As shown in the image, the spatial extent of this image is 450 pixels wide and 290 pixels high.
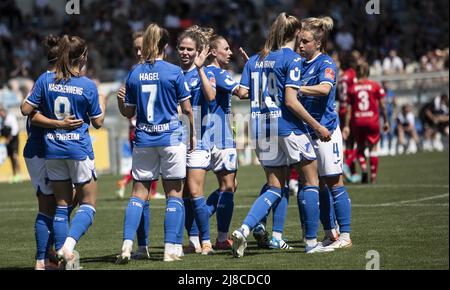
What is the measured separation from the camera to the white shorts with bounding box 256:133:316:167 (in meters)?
11.1

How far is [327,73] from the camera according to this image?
11.4 m

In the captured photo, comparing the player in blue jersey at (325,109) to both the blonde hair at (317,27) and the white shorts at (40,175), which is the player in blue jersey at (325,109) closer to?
the blonde hair at (317,27)

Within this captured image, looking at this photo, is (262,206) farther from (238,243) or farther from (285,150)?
(285,150)

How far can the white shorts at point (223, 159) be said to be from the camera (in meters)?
12.0

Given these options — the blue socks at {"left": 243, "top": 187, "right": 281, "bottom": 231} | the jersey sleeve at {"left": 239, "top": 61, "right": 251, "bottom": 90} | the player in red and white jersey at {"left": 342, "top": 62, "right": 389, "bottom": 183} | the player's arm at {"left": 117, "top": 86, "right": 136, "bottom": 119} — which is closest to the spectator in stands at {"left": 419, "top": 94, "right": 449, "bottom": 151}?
the player in red and white jersey at {"left": 342, "top": 62, "right": 389, "bottom": 183}

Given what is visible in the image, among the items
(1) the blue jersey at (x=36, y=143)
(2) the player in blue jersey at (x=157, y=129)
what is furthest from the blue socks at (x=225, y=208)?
(1) the blue jersey at (x=36, y=143)

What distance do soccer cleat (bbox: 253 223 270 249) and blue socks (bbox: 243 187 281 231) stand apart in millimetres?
848

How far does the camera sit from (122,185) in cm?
1970

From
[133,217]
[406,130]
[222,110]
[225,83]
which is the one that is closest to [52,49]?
[133,217]

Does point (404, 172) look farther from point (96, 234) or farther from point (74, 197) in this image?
point (74, 197)

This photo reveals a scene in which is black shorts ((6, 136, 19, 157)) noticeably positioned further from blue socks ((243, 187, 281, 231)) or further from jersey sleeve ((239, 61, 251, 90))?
blue socks ((243, 187, 281, 231))

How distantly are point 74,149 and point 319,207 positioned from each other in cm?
293

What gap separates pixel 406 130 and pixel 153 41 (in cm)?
2183
